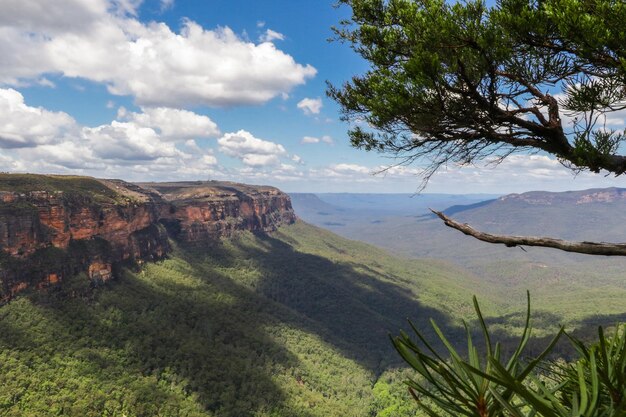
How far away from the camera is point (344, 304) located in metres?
160

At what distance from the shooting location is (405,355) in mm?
2570

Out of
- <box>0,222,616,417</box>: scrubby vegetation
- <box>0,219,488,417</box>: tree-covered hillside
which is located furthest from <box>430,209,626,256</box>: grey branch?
<box>0,219,488,417</box>: tree-covered hillside

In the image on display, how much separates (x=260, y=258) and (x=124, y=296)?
91911 millimetres

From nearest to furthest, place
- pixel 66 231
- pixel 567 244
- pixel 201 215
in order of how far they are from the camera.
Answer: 1. pixel 567 244
2. pixel 66 231
3. pixel 201 215

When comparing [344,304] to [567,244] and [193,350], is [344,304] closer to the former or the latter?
[193,350]

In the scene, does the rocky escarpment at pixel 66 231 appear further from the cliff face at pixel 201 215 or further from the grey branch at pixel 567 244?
the grey branch at pixel 567 244

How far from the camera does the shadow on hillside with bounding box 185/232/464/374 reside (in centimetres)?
12738

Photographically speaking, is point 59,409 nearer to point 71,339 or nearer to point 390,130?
point 71,339

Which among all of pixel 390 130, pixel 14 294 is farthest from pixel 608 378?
pixel 14 294

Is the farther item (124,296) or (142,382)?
(124,296)

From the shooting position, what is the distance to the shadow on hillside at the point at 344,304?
127375mm

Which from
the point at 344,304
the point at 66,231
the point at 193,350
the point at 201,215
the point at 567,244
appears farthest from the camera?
the point at 201,215

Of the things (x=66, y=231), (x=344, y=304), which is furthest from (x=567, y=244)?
(x=344, y=304)

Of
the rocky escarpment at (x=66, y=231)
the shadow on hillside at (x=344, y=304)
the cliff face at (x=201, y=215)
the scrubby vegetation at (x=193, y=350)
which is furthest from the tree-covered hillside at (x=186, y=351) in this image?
the cliff face at (x=201, y=215)
